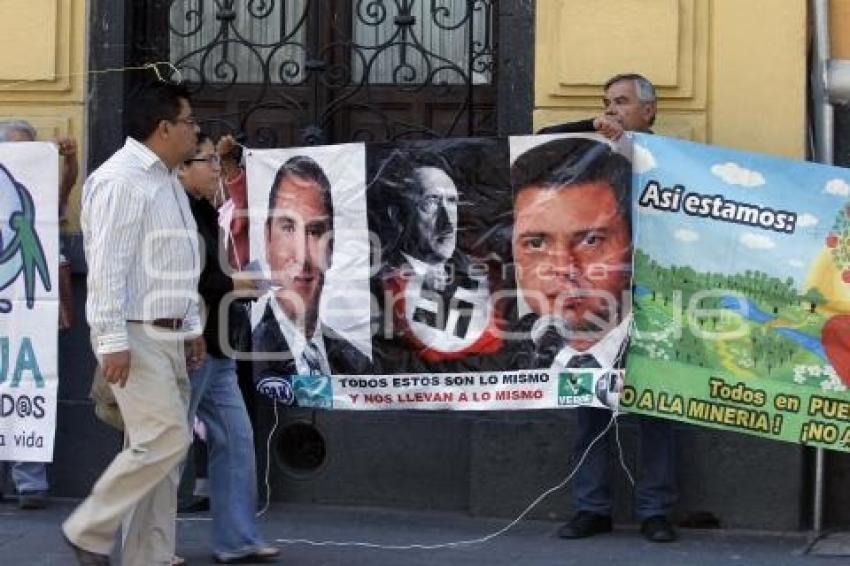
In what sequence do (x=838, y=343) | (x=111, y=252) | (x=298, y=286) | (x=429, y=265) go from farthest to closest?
(x=298, y=286) → (x=429, y=265) → (x=838, y=343) → (x=111, y=252)

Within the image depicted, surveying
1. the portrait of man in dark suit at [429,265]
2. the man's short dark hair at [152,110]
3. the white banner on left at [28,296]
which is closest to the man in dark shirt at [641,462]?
the portrait of man in dark suit at [429,265]

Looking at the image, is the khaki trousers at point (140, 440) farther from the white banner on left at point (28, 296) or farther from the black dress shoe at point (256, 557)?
the white banner on left at point (28, 296)

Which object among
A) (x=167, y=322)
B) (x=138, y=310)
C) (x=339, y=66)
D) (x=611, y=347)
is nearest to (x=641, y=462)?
(x=611, y=347)

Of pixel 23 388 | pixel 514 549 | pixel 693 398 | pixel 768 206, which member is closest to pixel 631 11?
pixel 768 206

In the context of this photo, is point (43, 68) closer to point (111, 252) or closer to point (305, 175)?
point (305, 175)

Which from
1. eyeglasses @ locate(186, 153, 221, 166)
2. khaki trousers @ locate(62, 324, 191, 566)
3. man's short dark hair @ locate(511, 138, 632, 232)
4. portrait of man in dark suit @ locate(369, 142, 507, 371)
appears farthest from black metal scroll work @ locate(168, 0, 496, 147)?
khaki trousers @ locate(62, 324, 191, 566)

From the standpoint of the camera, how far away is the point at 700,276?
25.4 feet

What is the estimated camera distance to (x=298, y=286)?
8297mm

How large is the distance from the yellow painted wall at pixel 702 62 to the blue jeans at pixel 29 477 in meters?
3.10

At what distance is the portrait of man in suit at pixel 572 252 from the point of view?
7.84m

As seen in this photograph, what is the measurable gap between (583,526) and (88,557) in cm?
245

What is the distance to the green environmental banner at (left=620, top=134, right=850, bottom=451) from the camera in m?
7.64

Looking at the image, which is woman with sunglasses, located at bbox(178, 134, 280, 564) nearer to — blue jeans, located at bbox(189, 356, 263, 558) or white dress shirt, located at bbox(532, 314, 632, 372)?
blue jeans, located at bbox(189, 356, 263, 558)

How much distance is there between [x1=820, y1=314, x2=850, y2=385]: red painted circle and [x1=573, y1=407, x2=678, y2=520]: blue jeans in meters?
0.80
